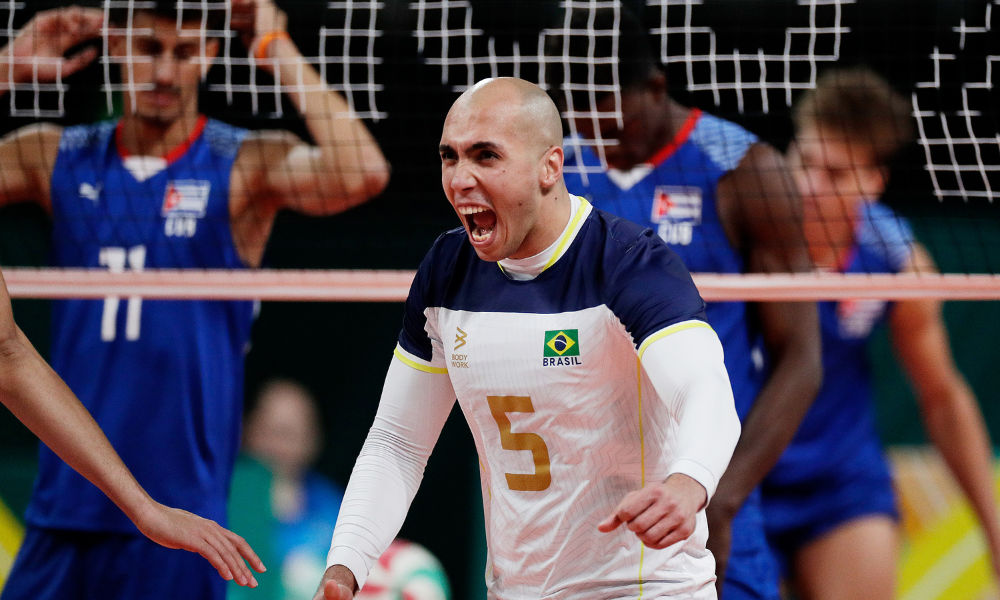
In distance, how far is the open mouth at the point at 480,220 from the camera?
2.62 meters

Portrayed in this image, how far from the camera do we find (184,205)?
16.8ft

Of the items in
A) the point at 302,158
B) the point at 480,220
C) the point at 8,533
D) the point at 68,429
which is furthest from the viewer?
the point at 8,533

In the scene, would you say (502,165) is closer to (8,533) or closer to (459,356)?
(459,356)

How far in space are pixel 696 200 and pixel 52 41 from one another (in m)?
3.23

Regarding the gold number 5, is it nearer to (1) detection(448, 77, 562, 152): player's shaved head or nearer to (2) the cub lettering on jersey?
(1) detection(448, 77, 562, 152): player's shaved head

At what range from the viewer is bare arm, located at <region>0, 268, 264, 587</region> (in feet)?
9.89

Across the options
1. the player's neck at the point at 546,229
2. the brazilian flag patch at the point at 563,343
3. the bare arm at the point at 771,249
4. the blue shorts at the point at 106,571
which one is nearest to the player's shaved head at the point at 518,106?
the player's neck at the point at 546,229

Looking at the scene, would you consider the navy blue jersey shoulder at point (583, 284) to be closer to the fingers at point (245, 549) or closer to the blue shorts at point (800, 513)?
the fingers at point (245, 549)

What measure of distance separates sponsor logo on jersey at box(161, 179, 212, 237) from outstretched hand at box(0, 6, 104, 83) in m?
0.74

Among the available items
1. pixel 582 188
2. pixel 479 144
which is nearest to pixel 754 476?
pixel 582 188

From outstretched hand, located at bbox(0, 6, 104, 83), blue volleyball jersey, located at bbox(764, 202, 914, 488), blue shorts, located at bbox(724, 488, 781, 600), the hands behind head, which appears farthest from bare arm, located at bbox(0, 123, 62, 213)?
blue volleyball jersey, located at bbox(764, 202, 914, 488)

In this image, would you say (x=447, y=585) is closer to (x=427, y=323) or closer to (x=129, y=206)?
(x=129, y=206)

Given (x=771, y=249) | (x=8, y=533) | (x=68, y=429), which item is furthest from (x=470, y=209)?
(x=8, y=533)

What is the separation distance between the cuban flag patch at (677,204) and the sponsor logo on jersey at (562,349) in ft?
7.63
